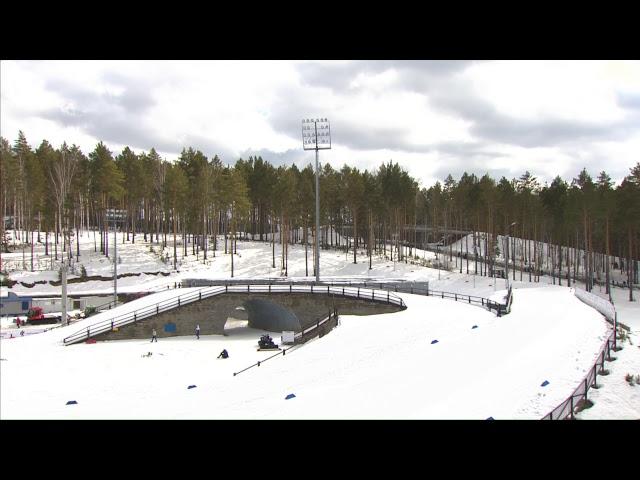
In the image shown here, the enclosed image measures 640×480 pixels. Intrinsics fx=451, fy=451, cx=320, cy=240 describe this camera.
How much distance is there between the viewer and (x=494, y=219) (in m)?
67.9

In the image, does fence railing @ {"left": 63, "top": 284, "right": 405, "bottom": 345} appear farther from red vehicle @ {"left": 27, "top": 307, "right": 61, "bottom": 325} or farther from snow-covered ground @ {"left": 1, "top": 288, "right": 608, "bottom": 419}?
red vehicle @ {"left": 27, "top": 307, "right": 61, "bottom": 325}

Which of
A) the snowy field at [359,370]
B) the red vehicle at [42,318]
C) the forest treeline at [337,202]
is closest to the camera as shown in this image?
the snowy field at [359,370]

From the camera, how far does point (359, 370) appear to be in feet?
63.5

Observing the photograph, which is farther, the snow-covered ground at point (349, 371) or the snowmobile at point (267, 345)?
the snowmobile at point (267, 345)

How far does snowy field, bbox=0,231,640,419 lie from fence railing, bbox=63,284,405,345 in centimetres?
124

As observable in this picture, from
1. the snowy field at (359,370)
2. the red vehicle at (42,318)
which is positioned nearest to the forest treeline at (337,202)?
the red vehicle at (42,318)

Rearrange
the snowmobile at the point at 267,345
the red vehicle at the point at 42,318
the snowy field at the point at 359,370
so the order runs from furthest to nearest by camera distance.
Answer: the red vehicle at the point at 42,318 → the snowmobile at the point at 267,345 → the snowy field at the point at 359,370

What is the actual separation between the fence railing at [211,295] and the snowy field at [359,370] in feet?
4.08

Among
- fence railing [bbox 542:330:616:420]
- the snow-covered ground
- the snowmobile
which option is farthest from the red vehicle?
fence railing [bbox 542:330:616:420]

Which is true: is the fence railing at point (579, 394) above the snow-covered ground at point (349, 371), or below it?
above

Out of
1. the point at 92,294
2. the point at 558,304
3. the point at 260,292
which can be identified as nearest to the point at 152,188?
the point at 92,294

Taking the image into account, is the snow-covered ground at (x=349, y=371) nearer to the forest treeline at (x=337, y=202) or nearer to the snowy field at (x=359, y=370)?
the snowy field at (x=359, y=370)

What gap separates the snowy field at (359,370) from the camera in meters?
11.8

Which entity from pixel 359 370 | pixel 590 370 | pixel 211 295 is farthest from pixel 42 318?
pixel 590 370
